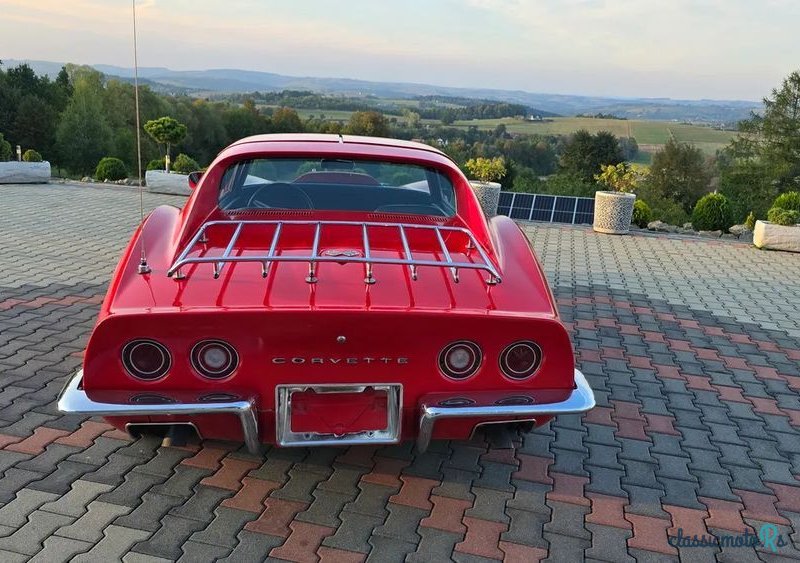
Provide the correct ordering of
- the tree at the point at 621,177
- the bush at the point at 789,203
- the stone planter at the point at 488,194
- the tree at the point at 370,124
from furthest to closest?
1. the tree at the point at 370,124
2. the tree at the point at 621,177
3. the stone planter at the point at 488,194
4. the bush at the point at 789,203

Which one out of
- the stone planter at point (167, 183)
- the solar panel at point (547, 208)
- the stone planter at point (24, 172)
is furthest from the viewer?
the stone planter at point (167, 183)

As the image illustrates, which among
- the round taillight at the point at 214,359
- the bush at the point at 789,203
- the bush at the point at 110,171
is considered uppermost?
the round taillight at the point at 214,359

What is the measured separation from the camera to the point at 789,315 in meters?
6.47

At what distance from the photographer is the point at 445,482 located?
9.85 feet

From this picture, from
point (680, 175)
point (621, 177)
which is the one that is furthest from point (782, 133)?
point (621, 177)

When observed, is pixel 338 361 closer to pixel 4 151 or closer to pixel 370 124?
pixel 4 151

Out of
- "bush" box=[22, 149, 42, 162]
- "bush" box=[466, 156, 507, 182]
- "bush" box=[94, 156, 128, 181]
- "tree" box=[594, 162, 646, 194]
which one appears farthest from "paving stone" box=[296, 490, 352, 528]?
"bush" box=[94, 156, 128, 181]

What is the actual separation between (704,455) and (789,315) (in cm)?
384

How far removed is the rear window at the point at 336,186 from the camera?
3602 millimetres

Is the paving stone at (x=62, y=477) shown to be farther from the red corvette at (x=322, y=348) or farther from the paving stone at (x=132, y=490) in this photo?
the red corvette at (x=322, y=348)

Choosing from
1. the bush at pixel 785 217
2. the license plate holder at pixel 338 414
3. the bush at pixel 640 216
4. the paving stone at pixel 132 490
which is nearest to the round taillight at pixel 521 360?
the license plate holder at pixel 338 414

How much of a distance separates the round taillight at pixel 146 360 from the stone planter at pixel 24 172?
1290 cm

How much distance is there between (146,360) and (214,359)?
0.83ft

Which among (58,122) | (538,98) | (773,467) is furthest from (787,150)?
(538,98)
